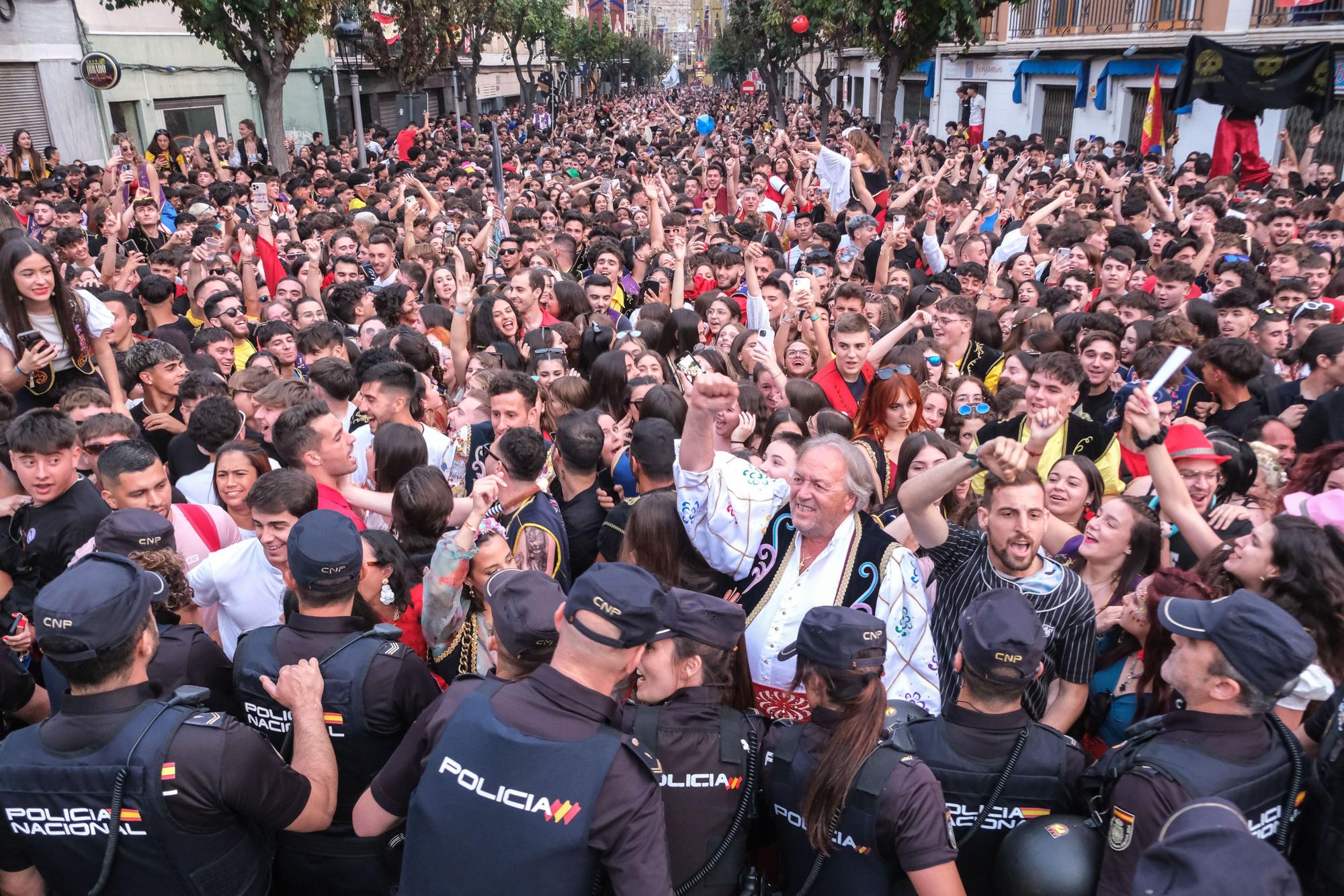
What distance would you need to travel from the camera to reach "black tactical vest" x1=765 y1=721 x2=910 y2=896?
2391 millimetres

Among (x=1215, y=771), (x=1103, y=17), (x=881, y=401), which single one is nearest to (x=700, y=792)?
(x=1215, y=771)

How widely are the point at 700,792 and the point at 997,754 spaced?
0.82 m

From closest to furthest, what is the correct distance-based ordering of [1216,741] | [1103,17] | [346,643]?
[1216,741] → [346,643] → [1103,17]

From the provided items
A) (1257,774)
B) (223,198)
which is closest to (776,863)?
(1257,774)

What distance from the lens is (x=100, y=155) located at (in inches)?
819

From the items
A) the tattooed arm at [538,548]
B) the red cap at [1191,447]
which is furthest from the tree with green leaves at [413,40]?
the red cap at [1191,447]

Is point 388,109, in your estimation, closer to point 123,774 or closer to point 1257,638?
point 123,774

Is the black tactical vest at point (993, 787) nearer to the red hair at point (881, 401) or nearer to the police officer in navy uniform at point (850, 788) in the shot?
the police officer in navy uniform at point (850, 788)

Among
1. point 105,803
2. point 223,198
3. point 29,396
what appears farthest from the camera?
point 223,198

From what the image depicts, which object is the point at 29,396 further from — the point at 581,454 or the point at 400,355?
the point at 581,454

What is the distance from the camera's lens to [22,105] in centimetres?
1848

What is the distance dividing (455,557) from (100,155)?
2228 cm

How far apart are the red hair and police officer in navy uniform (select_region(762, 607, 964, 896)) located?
2.51 m

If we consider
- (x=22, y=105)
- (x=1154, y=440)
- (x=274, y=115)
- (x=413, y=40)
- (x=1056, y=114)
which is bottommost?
(x=1154, y=440)
